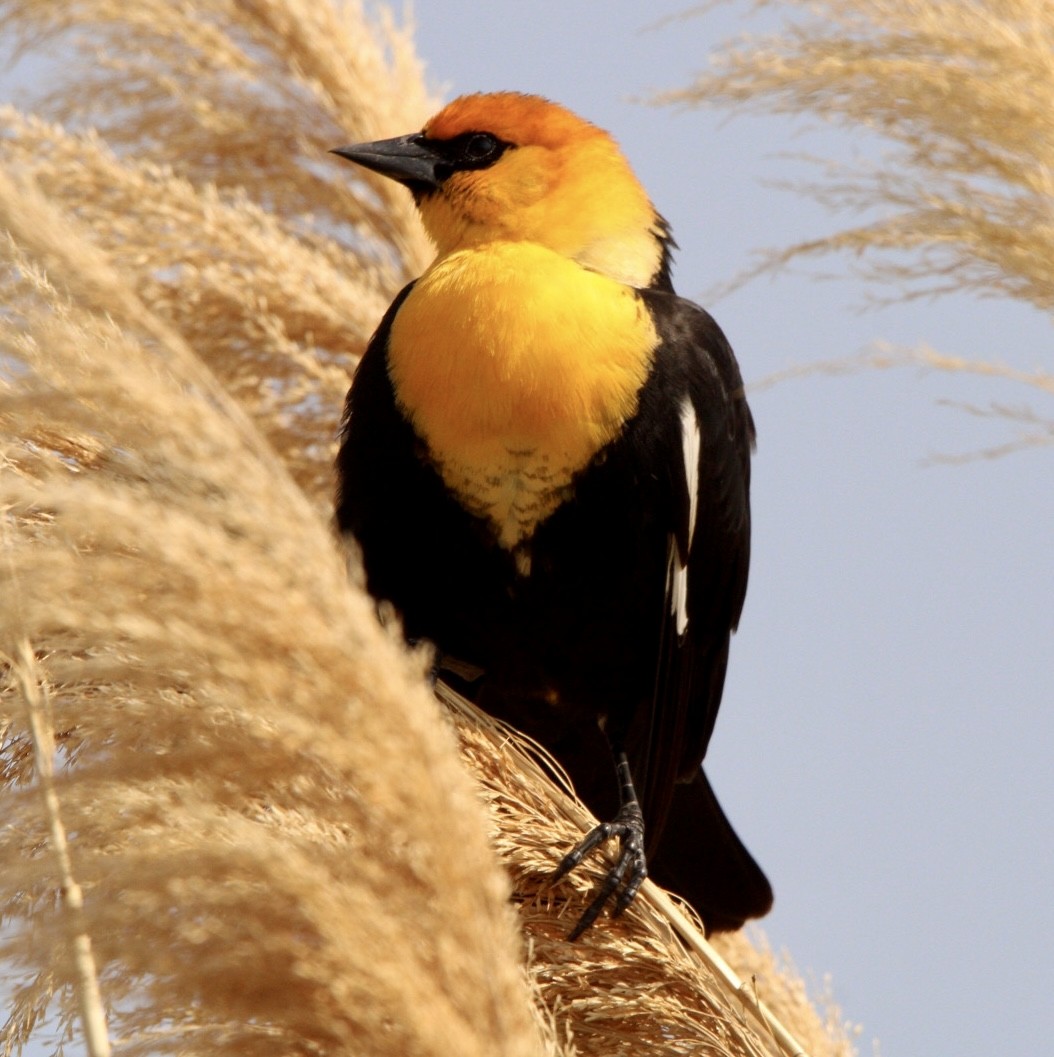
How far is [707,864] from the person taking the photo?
2.55m

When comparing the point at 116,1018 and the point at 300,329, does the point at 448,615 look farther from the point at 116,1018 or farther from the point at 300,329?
the point at 116,1018

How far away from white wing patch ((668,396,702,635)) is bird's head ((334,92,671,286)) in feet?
0.78

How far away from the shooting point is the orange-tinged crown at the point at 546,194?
8.29 feet

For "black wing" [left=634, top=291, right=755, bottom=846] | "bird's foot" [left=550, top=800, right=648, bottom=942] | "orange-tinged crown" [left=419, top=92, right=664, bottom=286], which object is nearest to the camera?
"bird's foot" [left=550, top=800, right=648, bottom=942]

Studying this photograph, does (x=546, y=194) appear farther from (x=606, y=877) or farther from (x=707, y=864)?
(x=606, y=877)

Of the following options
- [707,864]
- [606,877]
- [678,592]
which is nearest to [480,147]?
[678,592]

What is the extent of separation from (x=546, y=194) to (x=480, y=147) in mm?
151

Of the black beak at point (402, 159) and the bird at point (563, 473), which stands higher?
the black beak at point (402, 159)

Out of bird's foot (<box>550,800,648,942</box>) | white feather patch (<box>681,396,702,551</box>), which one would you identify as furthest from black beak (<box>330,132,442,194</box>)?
bird's foot (<box>550,800,648,942</box>)

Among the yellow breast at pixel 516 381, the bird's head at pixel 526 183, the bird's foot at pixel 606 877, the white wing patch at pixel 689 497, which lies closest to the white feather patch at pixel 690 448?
the white wing patch at pixel 689 497

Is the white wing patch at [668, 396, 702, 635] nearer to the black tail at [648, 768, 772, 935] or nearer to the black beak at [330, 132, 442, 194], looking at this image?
the black tail at [648, 768, 772, 935]

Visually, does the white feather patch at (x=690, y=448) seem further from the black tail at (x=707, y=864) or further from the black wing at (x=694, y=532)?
the black tail at (x=707, y=864)

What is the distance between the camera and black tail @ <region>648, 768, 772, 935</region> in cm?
245

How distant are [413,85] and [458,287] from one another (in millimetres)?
485
